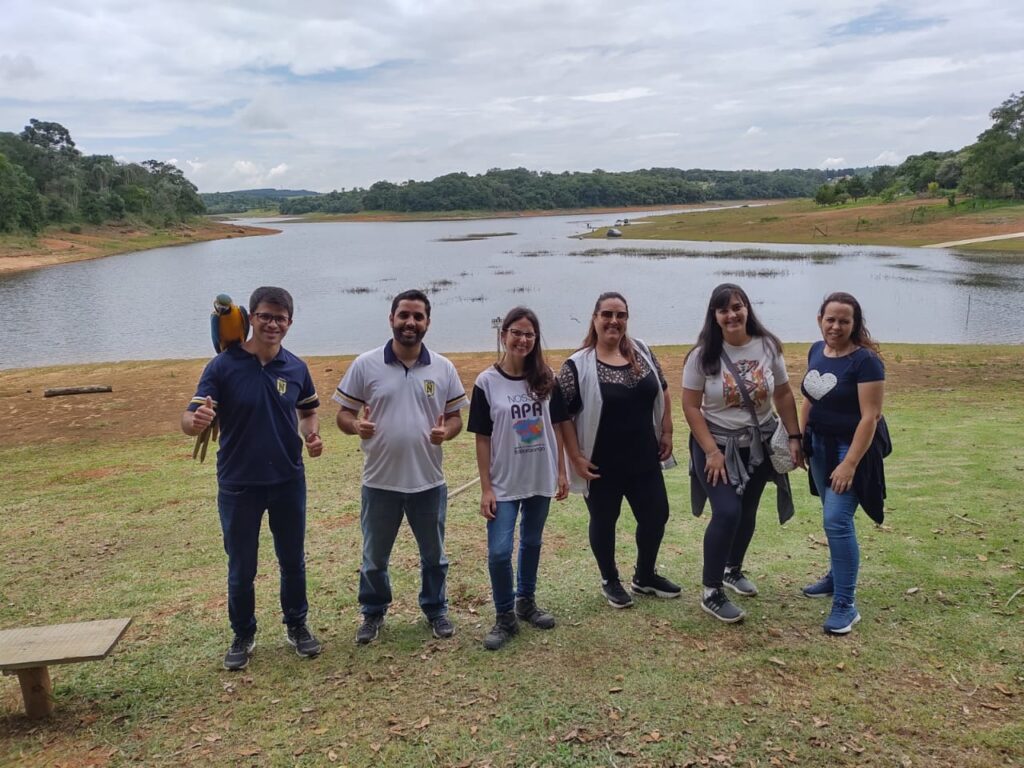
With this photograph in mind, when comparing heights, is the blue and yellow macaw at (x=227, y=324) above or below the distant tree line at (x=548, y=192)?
below

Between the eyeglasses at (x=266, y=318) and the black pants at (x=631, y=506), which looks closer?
the eyeglasses at (x=266, y=318)

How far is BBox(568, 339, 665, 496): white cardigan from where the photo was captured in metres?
3.92

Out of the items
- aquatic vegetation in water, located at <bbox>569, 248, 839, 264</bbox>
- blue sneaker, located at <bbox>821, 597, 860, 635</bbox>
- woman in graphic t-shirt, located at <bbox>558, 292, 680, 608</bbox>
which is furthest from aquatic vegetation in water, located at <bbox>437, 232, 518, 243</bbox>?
blue sneaker, located at <bbox>821, 597, 860, 635</bbox>

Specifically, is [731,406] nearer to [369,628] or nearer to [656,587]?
[656,587]

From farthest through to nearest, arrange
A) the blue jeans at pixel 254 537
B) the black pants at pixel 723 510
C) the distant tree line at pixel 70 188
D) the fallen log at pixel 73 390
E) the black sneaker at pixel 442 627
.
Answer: the distant tree line at pixel 70 188, the fallen log at pixel 73 390, the black sneaker at pixel 442 627, the black pants at pixel 723 510, the blue jeans at pixel 254 537

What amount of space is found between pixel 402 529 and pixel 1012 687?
4.34 m

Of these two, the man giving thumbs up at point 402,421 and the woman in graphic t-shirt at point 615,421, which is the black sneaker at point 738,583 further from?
the man giving thumbs up at point 402,421

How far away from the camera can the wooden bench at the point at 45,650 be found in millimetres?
3223

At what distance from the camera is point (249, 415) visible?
360 cm

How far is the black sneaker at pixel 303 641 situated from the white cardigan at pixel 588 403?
1.69m

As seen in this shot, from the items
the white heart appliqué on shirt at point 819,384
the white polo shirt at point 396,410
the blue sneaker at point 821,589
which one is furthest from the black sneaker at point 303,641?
the white heart appliqué on shirt at point 819,384

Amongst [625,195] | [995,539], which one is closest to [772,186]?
[625,195]

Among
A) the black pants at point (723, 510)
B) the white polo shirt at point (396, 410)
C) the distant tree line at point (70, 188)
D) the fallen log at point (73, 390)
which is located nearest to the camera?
the white polo shirt at point (396, 410)

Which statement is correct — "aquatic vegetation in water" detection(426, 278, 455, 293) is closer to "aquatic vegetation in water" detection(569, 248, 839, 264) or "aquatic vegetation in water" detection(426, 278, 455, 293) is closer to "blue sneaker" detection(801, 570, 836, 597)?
"aquatic vegetation in water" detection(569, 248, 839, 264)
